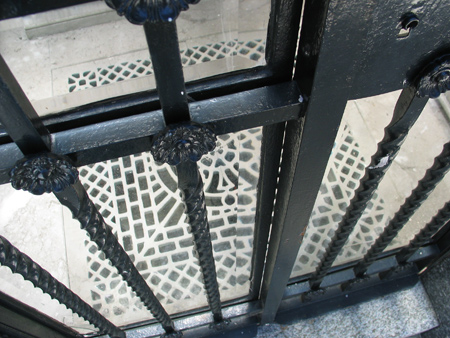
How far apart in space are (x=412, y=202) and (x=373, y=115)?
51 cm

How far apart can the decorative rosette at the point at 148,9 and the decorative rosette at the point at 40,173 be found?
18 centimetres

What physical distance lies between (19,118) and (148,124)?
0.12 meters

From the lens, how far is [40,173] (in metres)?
0.40

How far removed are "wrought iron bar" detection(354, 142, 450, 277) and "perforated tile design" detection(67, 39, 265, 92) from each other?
37cm

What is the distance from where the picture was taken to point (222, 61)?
1.69ft

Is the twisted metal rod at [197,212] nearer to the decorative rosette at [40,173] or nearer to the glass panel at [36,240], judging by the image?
the decorative rosette at [40,173]

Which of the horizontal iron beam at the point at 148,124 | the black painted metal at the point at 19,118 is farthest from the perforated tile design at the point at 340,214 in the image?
the black painted metal at the point at 19,118

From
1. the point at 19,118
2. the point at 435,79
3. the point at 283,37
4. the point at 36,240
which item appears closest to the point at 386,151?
the point at 435,79

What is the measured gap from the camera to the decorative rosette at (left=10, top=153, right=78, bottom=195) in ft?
1.31

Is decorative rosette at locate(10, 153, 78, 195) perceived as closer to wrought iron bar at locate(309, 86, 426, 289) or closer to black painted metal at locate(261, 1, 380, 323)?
black painted metal at locate(261, 1, 380, 323)

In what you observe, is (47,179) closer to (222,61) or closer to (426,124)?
(222,61)

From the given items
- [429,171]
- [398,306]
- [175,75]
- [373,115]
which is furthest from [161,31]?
[398,306]

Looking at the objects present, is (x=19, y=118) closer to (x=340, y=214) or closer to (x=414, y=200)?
(x=414, y=200)

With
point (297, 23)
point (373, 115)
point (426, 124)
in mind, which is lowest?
point (297, 23)
